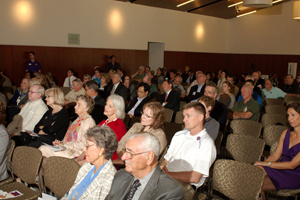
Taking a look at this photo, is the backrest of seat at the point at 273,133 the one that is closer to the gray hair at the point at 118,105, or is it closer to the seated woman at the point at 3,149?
the gray hair at the point at 118,105

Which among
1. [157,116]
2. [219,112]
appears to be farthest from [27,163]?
[219,112]

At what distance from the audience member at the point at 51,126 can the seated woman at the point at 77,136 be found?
0.84 feet

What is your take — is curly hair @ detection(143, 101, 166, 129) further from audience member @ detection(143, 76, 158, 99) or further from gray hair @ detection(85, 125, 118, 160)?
audience member @ detection(143, 76, 158, 99)

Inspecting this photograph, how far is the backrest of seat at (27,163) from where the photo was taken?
2.96 m

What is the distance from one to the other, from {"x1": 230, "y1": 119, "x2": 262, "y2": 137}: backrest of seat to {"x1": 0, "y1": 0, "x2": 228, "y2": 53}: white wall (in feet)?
27.9

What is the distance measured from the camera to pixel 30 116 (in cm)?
452

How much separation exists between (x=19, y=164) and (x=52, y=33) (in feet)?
27.7

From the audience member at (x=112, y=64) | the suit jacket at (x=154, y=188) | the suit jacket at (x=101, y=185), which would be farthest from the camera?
the audience member at (x=112, y=64)

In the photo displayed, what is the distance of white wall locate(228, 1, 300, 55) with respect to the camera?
1481 cm

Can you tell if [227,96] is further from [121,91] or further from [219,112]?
[121,91]

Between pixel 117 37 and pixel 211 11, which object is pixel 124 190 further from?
pixel 211 11

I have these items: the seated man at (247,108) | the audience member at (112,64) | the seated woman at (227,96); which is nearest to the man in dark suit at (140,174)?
the seated man at (247,108)

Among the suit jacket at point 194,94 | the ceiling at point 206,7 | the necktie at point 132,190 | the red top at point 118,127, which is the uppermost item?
the ceiling at point 206,7

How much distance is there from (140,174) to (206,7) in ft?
46.2
